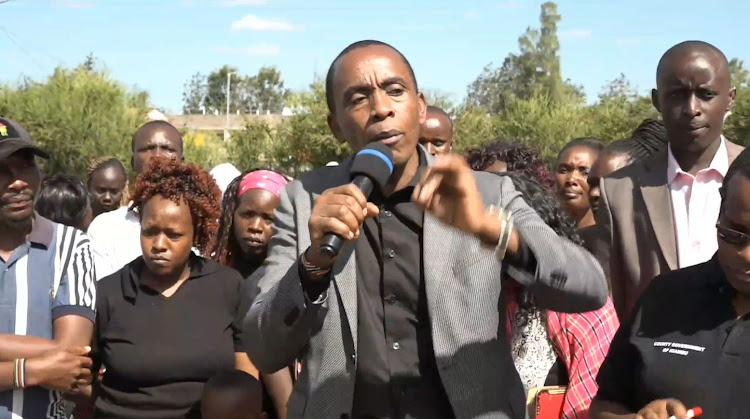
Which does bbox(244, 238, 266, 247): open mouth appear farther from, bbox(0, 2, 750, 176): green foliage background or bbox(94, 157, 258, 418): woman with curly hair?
bbox(0, 2, 750, 176): green foliage background

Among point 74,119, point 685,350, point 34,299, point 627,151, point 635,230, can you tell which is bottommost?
point 34,299

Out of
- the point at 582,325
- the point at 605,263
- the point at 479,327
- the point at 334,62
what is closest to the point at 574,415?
the point at 582,325

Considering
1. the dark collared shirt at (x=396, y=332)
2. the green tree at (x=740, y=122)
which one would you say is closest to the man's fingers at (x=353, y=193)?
the dark collared shirt at (x=396, y=332)

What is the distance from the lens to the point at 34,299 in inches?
179

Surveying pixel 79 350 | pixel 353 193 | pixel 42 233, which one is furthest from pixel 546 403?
pixel 42 233

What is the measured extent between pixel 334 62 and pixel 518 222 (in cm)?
83

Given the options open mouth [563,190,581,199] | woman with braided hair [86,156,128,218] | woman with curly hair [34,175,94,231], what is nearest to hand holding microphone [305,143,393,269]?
open mouth [563,190,581,199]

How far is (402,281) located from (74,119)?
36114 mm

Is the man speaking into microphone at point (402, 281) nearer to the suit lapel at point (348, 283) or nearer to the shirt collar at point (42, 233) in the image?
the suit lapel at point (348, 283)

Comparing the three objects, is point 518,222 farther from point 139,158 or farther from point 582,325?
point 139,158

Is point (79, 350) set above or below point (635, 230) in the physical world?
below

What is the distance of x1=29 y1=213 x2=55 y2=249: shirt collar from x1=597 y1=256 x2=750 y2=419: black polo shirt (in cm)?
277

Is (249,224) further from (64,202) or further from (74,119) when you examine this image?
(74,119)

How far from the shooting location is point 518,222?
293 centimetres
